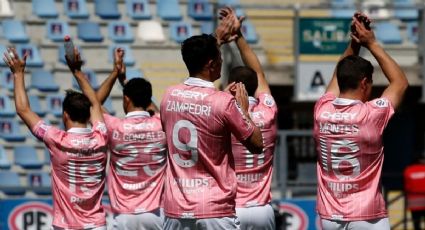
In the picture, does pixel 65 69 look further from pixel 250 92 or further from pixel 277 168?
pixel 250 92

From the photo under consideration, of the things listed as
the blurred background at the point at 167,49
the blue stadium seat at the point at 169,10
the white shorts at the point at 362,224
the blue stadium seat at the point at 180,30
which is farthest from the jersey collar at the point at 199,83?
the blue stadium seat at the point at 169,10

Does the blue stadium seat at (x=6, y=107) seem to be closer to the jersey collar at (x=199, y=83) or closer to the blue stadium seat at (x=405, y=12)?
the blue stadium seat at (x=405, y=12)

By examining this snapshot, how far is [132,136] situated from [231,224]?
10.5 feet

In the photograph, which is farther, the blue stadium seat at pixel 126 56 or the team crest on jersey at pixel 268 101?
the blue stadium seat at pixel 126 56

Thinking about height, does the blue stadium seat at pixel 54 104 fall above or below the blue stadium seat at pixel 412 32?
below

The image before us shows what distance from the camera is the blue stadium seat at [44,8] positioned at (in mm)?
17609

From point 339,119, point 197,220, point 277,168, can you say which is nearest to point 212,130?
point 197,220

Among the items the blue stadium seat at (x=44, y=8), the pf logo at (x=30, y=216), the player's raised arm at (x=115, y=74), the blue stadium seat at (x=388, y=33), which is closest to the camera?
the player's raised arm at (x=115, y=74)

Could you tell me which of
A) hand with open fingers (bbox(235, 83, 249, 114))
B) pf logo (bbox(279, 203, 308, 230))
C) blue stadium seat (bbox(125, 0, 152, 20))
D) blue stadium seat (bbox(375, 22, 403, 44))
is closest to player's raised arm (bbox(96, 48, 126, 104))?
hand with open fingers (bbox(235, 83, 249, 114))

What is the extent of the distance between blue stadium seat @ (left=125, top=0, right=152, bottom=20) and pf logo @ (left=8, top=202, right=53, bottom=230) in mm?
4592

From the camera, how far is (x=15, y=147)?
16.5m

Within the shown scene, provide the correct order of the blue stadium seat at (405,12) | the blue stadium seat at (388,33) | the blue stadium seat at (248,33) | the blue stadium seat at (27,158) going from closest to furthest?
1. the blue stadium seat at (27,158)
2. the blue stadium seat at (248,33)
3. the blue stadium seat at (388,33)
4. the blue stadium seat at (405,12)

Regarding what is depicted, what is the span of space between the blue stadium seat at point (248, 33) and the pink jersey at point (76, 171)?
812 centimetres

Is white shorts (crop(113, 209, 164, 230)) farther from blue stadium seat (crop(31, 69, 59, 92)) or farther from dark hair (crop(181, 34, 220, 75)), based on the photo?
blue stadium seat (crop(31, 69, 59, 92))
